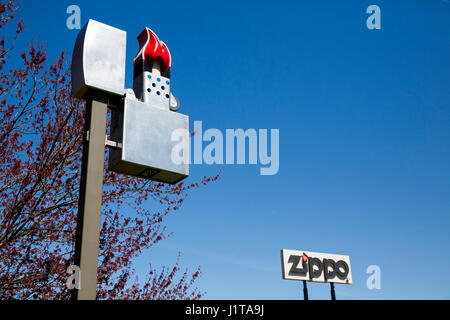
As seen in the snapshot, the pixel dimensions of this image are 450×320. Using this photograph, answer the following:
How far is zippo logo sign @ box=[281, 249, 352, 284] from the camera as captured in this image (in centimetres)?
2211

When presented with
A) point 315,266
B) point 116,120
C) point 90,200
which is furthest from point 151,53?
point 315,266

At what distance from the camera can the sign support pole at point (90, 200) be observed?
3.70 m

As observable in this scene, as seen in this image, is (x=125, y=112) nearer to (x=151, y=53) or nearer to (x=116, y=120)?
(x=116, y=120)

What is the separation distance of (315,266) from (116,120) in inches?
804

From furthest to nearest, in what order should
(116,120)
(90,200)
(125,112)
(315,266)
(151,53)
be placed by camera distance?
(315,266), (151,53), (116,120), (125,112), (90,200)

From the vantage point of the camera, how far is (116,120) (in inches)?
181

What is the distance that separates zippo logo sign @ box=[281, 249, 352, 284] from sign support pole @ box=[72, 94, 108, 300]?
740 inches

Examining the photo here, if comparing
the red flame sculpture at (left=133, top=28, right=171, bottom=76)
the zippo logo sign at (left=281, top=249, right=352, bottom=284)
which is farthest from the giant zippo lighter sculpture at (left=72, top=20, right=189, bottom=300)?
the zippo logo sign at (left=281, top=249, right=352, bottom=284)
